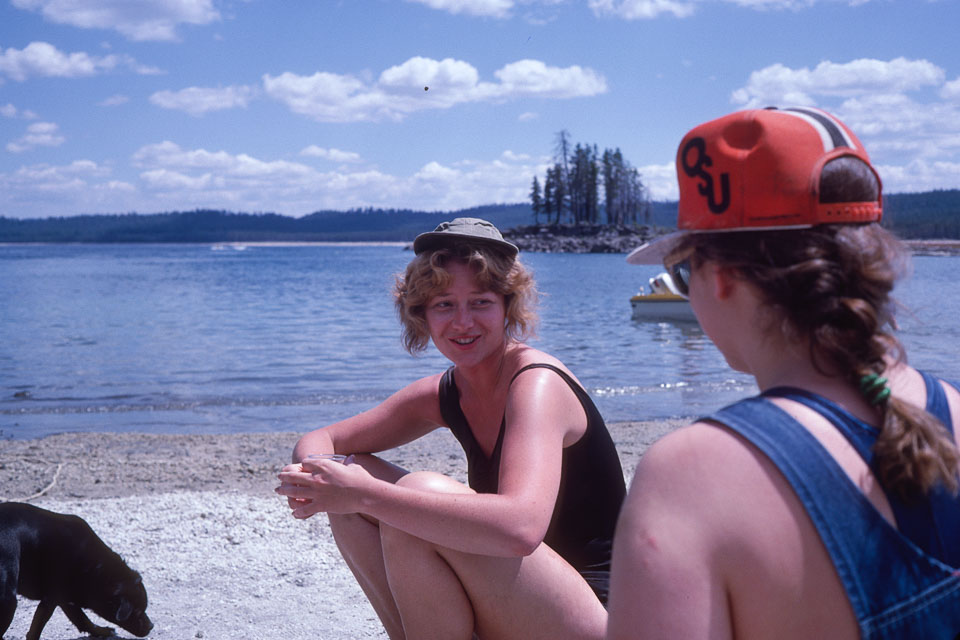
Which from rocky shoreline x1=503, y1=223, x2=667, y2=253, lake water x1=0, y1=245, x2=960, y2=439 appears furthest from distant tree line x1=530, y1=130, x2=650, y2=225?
lake water x1=0, y1=245, x2=960, y2=439

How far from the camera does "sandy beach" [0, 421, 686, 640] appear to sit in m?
3.64

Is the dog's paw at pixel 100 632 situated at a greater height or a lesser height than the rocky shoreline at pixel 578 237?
lesser

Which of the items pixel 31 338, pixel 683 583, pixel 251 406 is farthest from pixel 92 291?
pixel 683 583

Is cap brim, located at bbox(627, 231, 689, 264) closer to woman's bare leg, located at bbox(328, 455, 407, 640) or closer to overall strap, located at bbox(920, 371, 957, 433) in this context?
overall strap, located at bbox(920, 371, 957, 433)

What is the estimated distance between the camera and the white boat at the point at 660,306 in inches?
851

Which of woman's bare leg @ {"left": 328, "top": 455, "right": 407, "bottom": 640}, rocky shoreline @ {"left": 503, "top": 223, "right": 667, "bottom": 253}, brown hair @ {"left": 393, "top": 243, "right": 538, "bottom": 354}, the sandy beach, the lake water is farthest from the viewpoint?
rocky shoreline @ {"left": 503, "top": 223, "right": 667, "bottom": 253}

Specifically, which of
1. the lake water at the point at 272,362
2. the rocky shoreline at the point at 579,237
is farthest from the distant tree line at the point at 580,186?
the lake water at the point at 272,362

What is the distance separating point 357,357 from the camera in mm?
16406

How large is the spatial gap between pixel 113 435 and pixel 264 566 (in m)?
5.48

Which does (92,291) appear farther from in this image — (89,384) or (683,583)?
(683,583)

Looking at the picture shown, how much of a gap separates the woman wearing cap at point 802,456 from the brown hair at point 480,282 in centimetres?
165

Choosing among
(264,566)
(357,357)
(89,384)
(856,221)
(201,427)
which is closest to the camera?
(856,221)

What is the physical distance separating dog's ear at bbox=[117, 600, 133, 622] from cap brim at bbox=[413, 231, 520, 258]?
189 centimetres

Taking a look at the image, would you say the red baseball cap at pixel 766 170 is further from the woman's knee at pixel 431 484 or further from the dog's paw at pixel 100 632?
the dog's paw at pixel 100 632
